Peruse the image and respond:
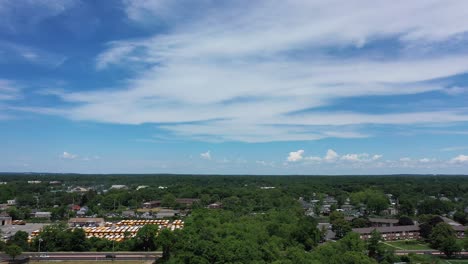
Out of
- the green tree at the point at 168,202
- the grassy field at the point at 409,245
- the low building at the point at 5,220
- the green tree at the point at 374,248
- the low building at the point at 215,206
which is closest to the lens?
the green tree at the point at 374,248

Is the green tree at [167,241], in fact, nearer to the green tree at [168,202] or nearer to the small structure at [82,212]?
the small structure at [82,212]

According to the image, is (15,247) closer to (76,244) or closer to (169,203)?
(76,244)

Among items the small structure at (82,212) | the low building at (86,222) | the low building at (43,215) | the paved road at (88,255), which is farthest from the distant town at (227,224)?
the low building at (43,215)

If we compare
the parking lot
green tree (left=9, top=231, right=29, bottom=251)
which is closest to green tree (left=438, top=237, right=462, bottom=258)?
green tree (left=9, top=231, right=29, bottom=251)

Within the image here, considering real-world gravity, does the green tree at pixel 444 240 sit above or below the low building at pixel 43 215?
above

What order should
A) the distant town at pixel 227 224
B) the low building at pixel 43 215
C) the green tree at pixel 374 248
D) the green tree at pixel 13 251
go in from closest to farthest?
the green tree at pixel 13 251
the distant town at pixel 227 224
the green tree at pixel 374 248
the low building at pixel 43 215

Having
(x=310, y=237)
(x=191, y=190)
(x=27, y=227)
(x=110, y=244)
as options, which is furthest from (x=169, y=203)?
(x=310, y=237)
